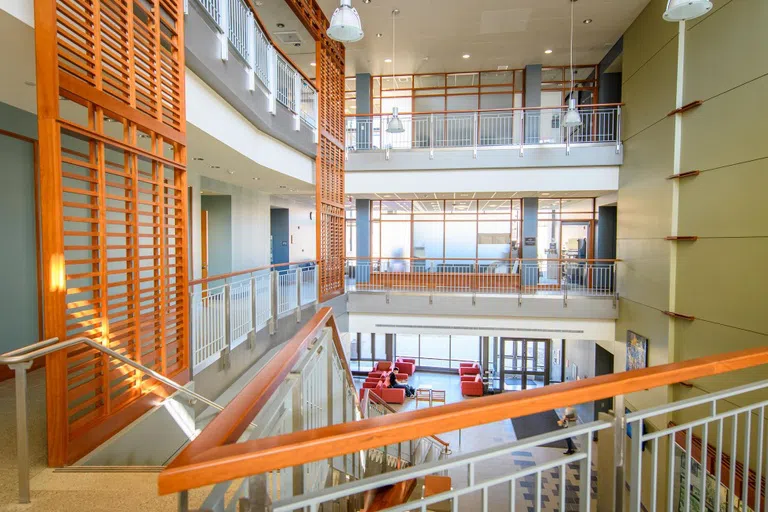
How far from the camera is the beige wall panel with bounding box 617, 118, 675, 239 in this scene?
8.56 m

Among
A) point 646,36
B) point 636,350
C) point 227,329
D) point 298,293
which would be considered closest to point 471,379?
point 636,350

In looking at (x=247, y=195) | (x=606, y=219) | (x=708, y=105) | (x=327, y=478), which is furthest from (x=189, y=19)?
(x=606, y=219)

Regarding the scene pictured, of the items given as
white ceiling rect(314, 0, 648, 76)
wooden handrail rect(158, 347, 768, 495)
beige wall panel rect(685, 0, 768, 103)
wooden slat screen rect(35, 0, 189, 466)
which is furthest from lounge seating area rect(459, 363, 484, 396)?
wooden handrail rect(158, 347, 768, 495)

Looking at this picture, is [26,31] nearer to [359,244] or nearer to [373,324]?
[373,324]

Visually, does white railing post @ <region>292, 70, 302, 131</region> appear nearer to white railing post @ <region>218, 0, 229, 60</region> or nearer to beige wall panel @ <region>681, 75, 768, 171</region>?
white railing post @ <region>218, 0, 229, 60</region>

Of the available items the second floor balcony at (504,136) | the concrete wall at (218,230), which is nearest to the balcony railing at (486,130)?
the second floor balcony at (504,136)

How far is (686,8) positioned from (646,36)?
602 cm

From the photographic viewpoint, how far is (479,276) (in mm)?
13281

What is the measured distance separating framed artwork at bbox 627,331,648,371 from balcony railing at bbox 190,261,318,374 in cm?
780

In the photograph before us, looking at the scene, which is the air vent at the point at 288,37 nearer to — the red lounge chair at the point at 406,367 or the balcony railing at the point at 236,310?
the balcony railing at the point at 236,310

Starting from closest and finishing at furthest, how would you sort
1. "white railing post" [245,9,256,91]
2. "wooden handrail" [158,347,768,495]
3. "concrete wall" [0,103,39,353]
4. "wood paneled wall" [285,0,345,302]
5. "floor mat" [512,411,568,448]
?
"wooden handrail" [158,347,768,495]
"concrete wall" [0,103,39,353]
"white railing post" [245,9,256,91]
"wood paneled wall" [285,0,345,302]
"floor mat" [512,411,568,448]

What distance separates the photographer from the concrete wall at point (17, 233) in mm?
4669

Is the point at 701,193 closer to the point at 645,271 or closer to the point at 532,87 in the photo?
the point at 645,271

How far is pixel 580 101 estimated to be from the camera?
14766 millimetres
